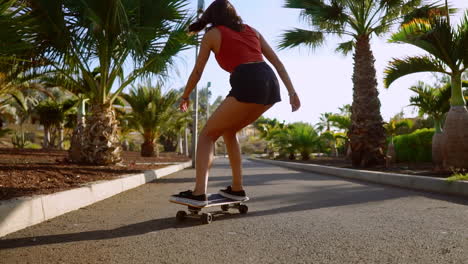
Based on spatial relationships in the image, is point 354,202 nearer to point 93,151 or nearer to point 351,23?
point 93,151

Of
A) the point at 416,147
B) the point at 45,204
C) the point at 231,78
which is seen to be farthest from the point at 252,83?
the point at 416,147

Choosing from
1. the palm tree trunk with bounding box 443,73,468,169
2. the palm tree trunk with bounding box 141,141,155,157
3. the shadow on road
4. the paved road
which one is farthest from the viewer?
the palm tree trunk with bounding box 141,141,155,157

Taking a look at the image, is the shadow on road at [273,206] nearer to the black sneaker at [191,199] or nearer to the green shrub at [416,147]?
the black sneaker at [191,199]

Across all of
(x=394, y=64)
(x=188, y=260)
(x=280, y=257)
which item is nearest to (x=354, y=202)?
(x=280, y=257)

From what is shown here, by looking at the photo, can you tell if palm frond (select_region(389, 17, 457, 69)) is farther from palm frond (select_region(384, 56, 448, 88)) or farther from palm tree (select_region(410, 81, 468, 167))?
palm tree (select_region(410, 81, 468, 167))

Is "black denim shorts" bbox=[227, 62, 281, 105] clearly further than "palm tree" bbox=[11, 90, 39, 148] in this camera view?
No

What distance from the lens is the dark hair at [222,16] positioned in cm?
361

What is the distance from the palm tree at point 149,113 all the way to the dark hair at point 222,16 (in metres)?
16.5

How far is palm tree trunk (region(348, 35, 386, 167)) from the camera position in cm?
1104

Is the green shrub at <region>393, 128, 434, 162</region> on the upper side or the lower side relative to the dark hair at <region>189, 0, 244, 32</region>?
lower

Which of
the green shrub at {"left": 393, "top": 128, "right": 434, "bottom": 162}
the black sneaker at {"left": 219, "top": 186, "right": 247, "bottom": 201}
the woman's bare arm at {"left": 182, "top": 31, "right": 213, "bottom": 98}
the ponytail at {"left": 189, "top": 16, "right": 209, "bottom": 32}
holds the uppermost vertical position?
the ponytail at {"left": 189, "top": 16, "right": 209, "bottom": 32}

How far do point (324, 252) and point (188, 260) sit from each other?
814mm

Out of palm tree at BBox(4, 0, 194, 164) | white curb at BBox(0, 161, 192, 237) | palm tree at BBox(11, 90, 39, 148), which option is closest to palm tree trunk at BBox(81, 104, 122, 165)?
palm tree at BBox(4, 0, 194, 164)

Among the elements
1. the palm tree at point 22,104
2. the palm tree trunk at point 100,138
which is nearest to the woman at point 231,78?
the palm tree trunk at point 100,138
